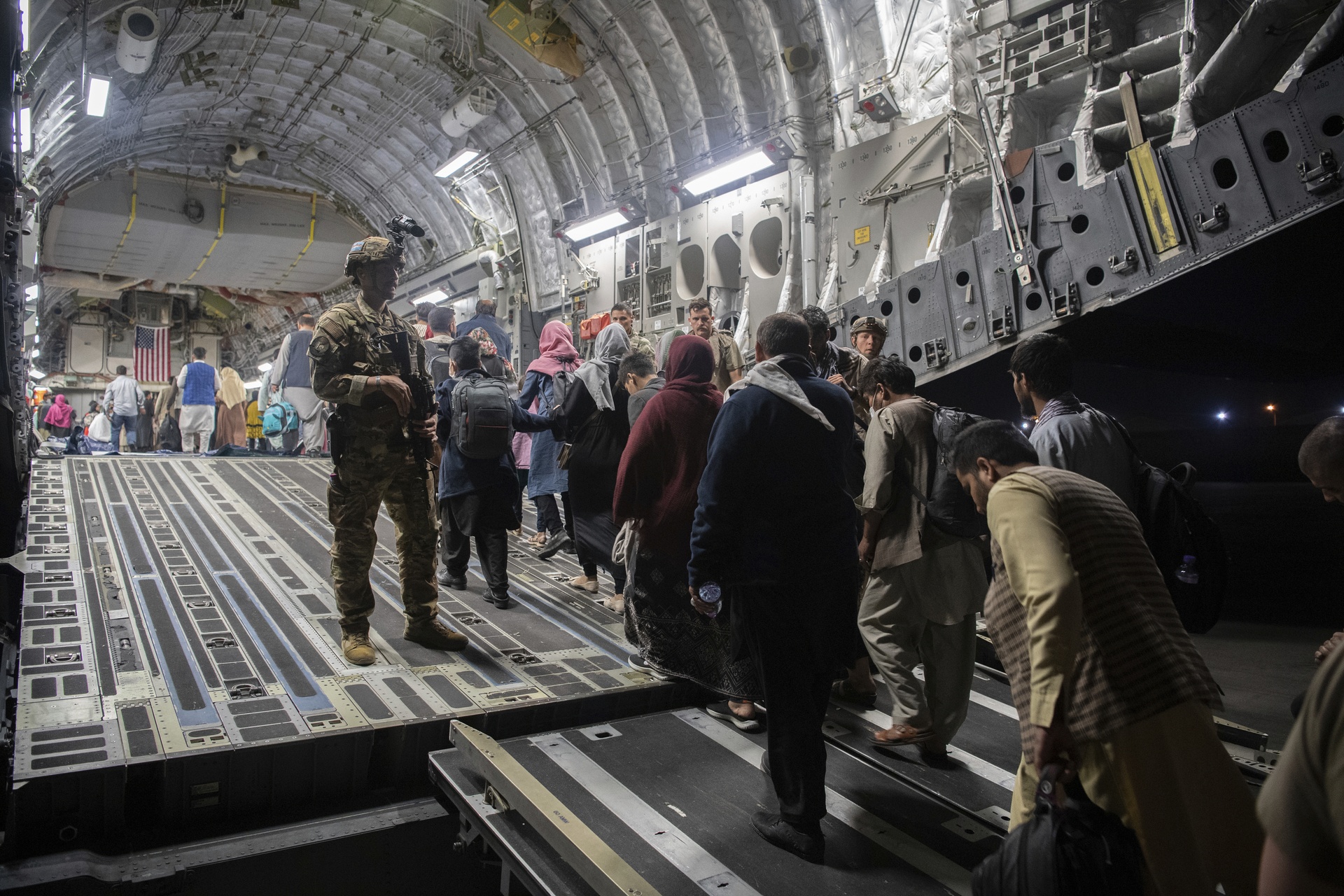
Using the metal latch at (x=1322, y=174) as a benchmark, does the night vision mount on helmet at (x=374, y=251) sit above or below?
below

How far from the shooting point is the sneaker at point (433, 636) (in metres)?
4.24

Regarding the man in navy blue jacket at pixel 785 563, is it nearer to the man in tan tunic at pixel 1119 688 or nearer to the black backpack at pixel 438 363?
the man in tan tunic at pixel 1119 688

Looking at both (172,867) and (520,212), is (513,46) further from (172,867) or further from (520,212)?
(172,867)

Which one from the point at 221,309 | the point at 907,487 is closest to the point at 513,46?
the point at 907,487

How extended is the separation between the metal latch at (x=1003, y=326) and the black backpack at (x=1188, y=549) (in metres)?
4.17

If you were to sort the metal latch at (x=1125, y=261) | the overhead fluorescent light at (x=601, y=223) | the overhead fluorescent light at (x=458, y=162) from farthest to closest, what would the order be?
the overhead fluorescent light at (x=458, y=162), the overhead fluorescent light at (x=601, y=223), the metal latch at (x=1125, y=261)

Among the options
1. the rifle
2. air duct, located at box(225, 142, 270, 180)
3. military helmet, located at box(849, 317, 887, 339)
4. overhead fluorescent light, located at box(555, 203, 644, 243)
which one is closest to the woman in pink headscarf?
the rifle

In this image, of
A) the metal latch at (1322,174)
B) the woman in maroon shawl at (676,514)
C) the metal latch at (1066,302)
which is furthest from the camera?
the metal latch at (1066,302)

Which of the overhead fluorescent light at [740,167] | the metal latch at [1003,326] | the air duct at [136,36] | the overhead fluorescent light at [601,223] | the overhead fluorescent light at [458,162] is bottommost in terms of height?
the metal latch at [1003,326]

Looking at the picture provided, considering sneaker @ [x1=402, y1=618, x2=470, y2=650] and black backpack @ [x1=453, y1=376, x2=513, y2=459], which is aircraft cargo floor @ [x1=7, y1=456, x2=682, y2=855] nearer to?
sneaker @ [x1=402, y1=618, x2=470, y2=650]

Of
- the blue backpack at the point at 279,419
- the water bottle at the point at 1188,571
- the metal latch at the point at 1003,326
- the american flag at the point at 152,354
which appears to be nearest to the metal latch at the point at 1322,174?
the metal latch at the point at 1003,326

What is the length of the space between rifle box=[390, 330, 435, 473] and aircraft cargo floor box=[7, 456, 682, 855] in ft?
3.47

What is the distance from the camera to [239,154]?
17344mm

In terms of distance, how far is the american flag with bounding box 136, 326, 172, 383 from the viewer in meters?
26.8
